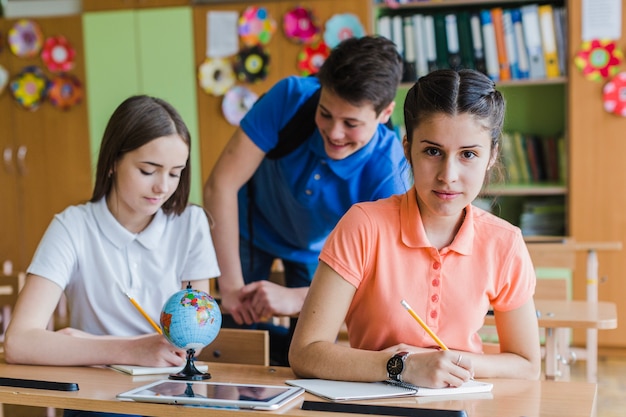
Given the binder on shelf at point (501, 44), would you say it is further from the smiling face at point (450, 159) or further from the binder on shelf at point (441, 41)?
the smiling face at point (450, 159)

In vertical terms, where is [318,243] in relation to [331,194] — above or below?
below

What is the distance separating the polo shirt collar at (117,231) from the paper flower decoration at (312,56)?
2.67m

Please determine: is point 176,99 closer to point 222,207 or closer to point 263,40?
point 263,40

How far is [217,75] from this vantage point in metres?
4.64

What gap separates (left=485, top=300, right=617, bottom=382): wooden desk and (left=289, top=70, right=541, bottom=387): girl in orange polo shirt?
67 centimetres

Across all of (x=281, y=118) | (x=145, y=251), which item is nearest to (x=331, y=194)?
(x=281, y=118)

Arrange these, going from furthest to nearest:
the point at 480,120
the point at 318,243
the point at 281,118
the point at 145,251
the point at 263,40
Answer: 1. the point at 263,40
2. the point at 318,243
3. the point at 281,118
4. the point at 145,251
5. the point at 480,120

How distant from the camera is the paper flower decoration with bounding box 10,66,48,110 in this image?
490 cm

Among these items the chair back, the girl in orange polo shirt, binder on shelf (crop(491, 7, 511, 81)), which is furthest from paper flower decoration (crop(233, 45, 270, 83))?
the girl in orange polo shirt

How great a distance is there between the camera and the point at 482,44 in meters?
4.32

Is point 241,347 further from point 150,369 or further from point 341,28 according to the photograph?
point 341,28

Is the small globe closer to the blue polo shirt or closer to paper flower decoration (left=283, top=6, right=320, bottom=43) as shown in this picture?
the blue polo shirt

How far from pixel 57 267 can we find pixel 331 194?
0.84 metres

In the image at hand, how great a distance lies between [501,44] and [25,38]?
2794mm
